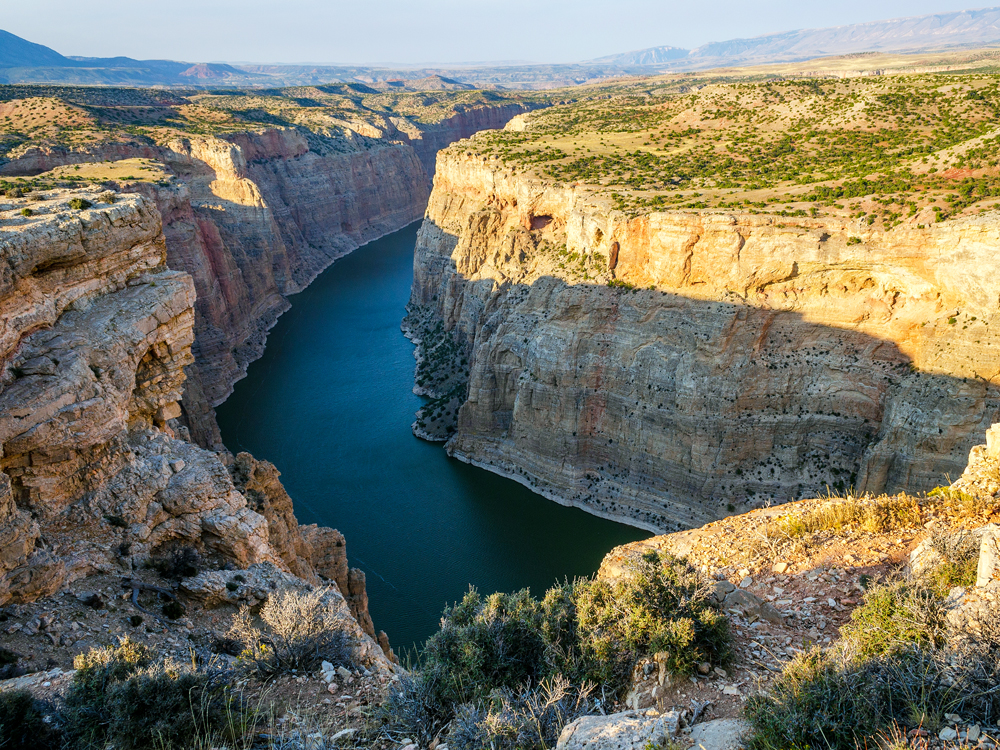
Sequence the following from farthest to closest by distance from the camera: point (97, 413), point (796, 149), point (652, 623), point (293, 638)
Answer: point (796, 149)
point (97, 413)
point (293, 638)
point (652, 623)

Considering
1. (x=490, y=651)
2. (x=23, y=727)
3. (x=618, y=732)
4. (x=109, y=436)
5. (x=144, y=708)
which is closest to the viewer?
(x=618, y=732)

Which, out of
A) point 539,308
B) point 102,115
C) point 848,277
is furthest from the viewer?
point 102,115

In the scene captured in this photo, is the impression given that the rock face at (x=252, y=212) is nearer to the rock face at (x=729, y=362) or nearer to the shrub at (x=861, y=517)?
the rock face at (x=729, y=362)

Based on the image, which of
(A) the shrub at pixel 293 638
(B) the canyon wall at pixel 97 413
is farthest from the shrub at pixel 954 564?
(B) the canyon wall at pixel 97 413

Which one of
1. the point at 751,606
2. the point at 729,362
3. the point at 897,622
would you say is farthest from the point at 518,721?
the point at 729,362

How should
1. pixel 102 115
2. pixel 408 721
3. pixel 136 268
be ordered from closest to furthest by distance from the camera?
pixel 408 721 < pixel 136 268 < pixel 102 115

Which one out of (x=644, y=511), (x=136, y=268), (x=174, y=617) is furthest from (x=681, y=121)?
(x=174, y=617)

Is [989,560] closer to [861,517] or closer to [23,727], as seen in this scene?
[861,517]

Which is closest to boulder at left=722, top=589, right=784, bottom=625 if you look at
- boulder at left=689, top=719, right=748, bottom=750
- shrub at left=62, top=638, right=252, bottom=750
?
boulder at left=689, top=719, right=748, bottom=750

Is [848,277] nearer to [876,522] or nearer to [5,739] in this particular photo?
[876,522]
